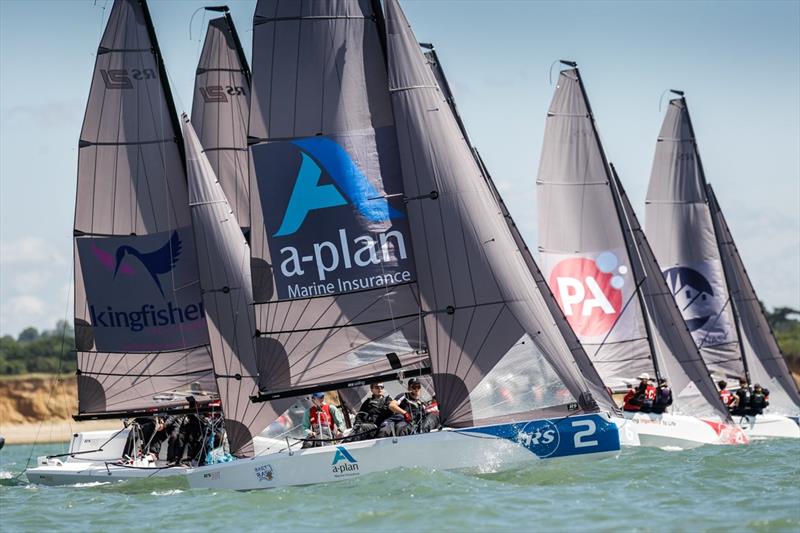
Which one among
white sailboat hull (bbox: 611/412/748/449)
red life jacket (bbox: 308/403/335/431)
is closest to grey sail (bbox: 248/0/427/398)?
Answer: red life jacket (bbox: 308/403/335/431)

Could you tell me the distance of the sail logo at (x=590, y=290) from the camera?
101ft

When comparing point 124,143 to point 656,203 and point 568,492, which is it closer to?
point 568,492

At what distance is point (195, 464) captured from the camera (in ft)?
72.7

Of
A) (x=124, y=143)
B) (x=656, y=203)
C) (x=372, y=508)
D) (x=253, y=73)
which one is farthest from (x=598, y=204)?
(x=372, y=508)

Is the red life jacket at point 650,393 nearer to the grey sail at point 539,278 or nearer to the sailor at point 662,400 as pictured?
the sailor at point 662,400

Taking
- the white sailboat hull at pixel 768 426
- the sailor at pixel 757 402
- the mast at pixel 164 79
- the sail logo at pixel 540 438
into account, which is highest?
the mast at pixel 164 79

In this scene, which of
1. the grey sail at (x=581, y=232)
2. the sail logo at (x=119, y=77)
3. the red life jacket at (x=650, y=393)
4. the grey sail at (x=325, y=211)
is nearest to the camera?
the grey sail at (x=325, y=211)

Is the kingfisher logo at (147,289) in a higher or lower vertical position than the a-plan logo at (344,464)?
higher

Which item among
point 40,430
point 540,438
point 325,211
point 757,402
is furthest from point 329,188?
point 40,430

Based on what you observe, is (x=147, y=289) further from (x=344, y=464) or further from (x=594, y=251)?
(x=594, y=251)

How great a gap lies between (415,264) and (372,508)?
4216mm

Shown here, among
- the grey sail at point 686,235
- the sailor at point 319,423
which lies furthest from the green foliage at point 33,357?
the sailor at point 319,423

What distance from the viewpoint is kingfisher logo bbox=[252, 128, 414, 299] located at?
A: 768 inches

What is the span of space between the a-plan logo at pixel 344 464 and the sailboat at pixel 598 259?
41.7ft
